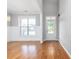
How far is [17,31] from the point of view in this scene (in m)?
8.53

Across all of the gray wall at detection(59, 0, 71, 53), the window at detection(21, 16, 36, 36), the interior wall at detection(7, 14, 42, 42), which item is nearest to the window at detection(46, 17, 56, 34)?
the interior wall at detection(7, 14, 42, 42)

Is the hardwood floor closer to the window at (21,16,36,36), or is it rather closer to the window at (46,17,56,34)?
the window at (21,16,36,36)

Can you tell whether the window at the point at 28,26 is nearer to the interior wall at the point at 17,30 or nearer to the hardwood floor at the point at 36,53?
the interior wall at the point at 17,30

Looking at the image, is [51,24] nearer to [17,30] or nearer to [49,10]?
[49,10]

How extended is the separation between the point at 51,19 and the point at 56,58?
565 centimetres

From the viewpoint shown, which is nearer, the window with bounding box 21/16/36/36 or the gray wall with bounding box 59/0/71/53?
the gray wall with bounding box 59/0/71/53

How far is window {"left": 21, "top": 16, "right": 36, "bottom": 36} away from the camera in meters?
8.62

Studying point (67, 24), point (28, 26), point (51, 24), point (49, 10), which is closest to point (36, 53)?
point (67, 24)

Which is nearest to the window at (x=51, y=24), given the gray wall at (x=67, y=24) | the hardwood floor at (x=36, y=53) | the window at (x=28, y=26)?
the window at (x=28, y=26)

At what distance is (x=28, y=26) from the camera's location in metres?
8.69

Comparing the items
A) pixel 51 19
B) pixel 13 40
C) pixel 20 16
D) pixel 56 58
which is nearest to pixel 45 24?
pixel 51 19
